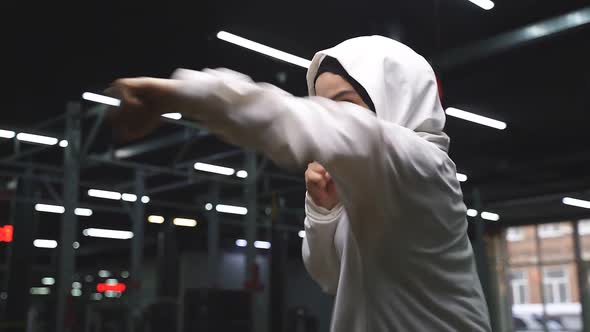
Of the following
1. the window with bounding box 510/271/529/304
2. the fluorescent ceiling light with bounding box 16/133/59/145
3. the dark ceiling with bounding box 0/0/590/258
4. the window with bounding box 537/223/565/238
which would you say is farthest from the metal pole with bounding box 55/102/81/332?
the window with bounding box 510/271/529/304

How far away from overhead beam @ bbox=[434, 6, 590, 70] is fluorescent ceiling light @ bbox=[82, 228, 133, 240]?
508 inches

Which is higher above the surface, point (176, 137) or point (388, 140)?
point (176, 137)

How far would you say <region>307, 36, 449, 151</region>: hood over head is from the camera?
0.81m

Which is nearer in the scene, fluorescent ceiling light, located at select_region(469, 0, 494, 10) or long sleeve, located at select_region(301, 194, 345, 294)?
long sleeve, located at select_region(301, 194, 345, 294)

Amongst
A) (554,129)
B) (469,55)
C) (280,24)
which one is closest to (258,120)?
(280,24)

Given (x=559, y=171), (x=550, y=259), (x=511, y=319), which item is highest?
(x=559, y=171)

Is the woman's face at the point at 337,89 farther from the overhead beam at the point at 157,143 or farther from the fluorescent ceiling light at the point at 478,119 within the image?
the overhead beam at the point at 157,143

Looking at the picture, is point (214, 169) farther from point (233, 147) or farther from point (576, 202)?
point (576, 202)

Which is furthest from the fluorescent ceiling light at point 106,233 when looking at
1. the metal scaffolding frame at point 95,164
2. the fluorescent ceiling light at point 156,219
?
the metal scaffolding frame at point 95,164

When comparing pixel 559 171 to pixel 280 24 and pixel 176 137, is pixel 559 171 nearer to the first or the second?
pixel 176 137

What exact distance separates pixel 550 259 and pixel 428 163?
51.8 ft

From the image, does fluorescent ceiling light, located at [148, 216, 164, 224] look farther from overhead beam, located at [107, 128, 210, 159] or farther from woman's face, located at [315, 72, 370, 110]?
woman's face, located at [315, 72, 370, 110]

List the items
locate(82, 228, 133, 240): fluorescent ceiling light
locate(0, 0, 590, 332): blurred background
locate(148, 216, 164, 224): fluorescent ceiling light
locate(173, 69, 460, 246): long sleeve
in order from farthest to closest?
locate(82, 228, 133, 240): fluorescent ceiling light, locate(148, 216, 164, 224): fluorescent ceiling light, locate(0, 0, 590, 332): blurred background, locate(173, 69, 460, 246): long sleeve

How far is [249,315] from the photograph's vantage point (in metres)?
8.03
